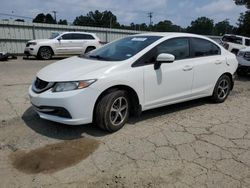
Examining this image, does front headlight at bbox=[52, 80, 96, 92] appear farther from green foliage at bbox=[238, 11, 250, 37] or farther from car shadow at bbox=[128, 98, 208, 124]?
green foliage at bbox=[238, 11, 250, 37]

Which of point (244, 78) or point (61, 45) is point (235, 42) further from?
point (61, 45)

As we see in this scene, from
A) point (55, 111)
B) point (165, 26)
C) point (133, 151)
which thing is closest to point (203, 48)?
point (133, 151)

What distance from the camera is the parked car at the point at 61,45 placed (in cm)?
1692

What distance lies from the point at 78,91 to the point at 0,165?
4.58ft

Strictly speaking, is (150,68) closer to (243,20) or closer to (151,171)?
(151,171)

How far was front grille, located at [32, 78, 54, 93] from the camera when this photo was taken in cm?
435

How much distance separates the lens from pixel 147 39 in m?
5.33

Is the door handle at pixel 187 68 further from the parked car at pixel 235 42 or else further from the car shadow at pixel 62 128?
the parked car at pixel 235 42

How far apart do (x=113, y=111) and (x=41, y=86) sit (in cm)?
119

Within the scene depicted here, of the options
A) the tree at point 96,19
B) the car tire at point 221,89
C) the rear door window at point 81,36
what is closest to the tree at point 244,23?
the rear door window at point 81,36

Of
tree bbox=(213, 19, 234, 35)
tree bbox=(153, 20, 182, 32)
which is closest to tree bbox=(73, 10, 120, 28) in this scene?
tree bbox=(153, 20, 182, 32)

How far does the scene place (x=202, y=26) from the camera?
3413 inches

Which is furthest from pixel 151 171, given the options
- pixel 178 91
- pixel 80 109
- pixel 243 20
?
pixel 243 20

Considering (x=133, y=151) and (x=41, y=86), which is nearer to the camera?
(x=133, y=151)
